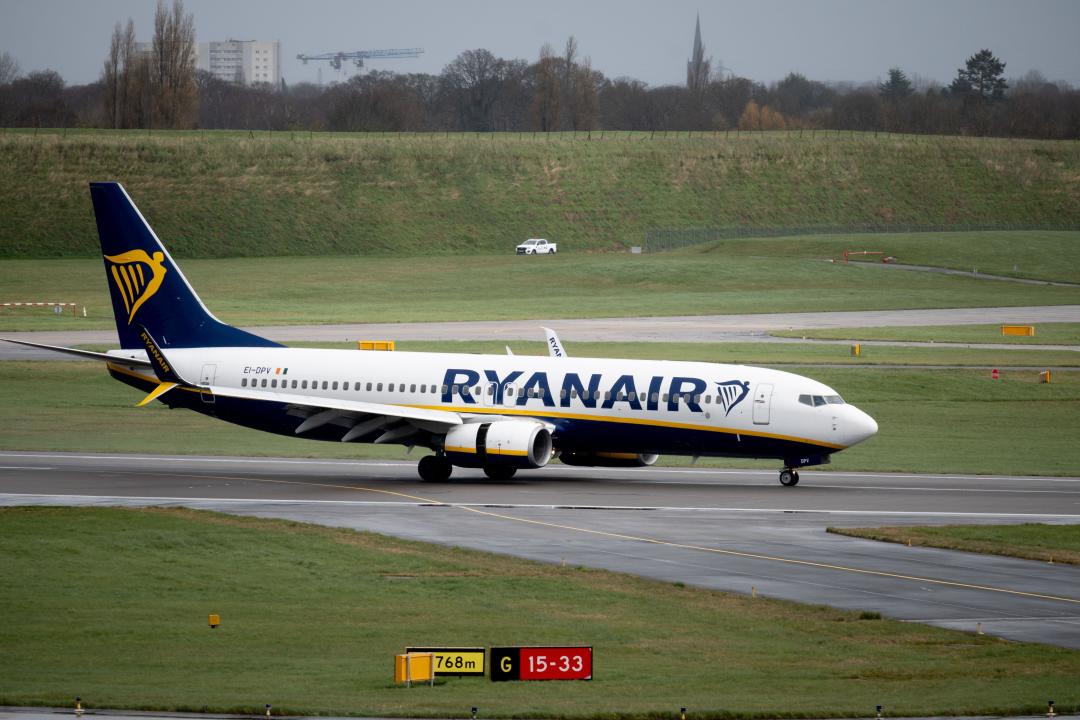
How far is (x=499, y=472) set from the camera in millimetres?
45781

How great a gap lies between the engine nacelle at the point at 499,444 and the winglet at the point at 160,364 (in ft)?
28.5

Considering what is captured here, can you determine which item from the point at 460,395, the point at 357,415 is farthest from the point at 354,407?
the point at 460,395

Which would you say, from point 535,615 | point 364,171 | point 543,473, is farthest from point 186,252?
point 535,615

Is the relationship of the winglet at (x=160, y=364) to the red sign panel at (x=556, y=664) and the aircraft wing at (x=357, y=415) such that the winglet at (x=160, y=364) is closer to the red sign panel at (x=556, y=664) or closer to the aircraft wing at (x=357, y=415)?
the aircraft wing at (x=357, y=415)

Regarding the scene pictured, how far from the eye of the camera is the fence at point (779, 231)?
163m

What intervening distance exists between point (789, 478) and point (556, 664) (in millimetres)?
24826

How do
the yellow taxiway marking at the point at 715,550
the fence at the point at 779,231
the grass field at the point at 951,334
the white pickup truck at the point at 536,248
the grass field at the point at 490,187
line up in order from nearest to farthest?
the yellow taxiway marking at the point at 715,550
the grass field at the point at 951,334
the white pickup truck at the point at 536,248
the grass field at the point at 490,187
the fence at the point at 779,231

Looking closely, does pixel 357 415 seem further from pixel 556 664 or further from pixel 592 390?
pixel 556 664

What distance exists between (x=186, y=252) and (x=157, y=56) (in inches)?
2200

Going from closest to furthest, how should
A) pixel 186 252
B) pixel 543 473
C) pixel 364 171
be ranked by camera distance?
pixel 543 473 → pixel 186 252 → pixel 364 171

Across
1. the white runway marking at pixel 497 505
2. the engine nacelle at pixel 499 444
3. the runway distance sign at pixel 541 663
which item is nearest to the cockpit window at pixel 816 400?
the white runway marking at pixel 497 505

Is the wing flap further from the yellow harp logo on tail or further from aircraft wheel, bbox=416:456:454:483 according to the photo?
the yellow harp logo on tail

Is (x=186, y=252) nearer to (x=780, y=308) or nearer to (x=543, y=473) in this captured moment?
(x=780, y=308)

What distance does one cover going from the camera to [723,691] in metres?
20.4
